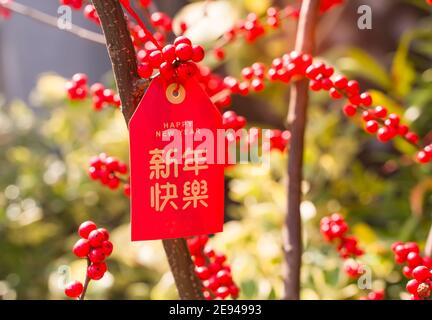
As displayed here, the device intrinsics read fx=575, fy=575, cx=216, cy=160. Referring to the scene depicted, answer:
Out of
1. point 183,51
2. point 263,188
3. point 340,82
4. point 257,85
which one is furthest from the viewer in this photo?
point 263,188

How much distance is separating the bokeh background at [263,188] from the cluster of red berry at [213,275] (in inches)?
8.0

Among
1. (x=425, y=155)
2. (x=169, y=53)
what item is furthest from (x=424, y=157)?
(x=169, y=53)

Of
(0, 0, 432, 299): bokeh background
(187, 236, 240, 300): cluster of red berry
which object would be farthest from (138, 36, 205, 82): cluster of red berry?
(0, 0, 432, 299): bokeh background

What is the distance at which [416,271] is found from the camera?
56cm

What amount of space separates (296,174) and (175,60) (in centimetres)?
34

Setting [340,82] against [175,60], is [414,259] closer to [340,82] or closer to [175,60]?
[340,82]

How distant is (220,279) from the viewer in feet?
2.30

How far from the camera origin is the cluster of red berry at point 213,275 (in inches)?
27.5

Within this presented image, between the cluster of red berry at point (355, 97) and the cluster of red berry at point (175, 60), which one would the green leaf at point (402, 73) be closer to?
the cluster of red berry at point (355, 97)

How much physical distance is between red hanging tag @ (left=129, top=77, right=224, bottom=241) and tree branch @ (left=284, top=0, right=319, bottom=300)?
24 centimetres

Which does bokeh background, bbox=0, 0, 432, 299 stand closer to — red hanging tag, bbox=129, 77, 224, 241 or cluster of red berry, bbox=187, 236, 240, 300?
cluster of red berry, bbox=187, 236, 240, 300
